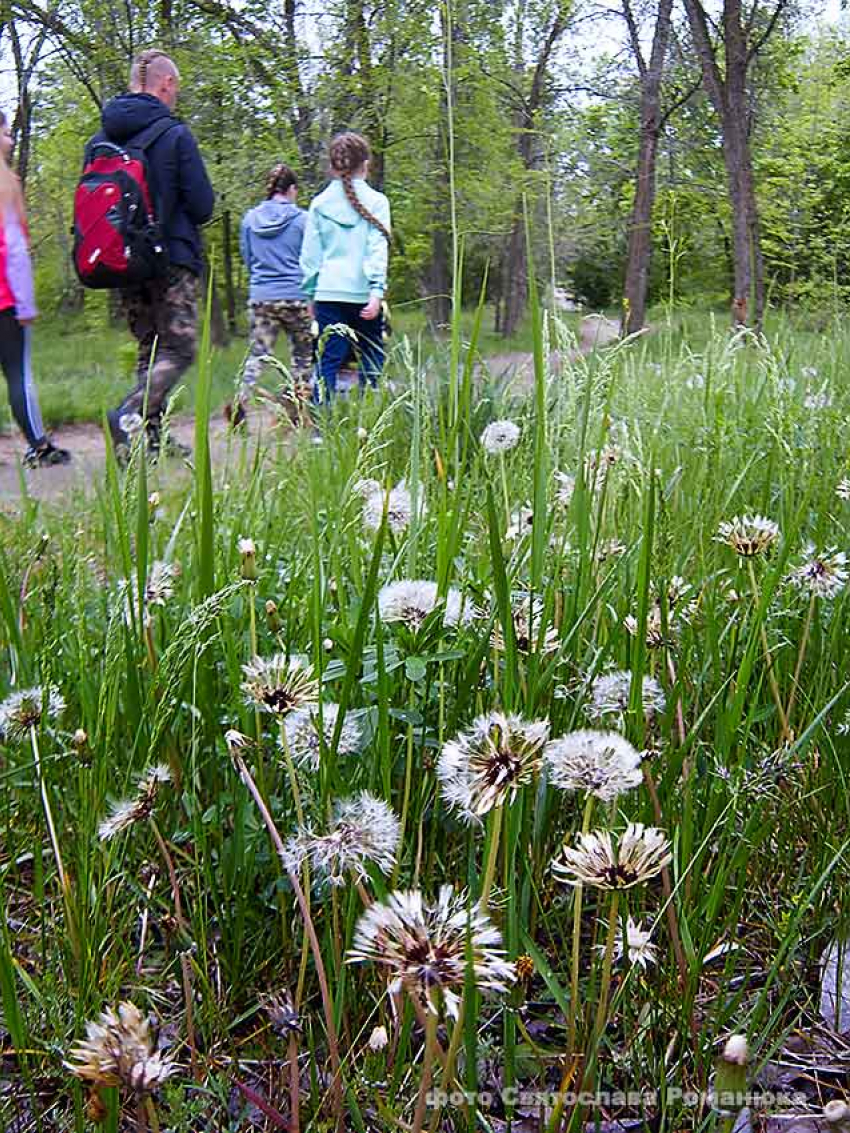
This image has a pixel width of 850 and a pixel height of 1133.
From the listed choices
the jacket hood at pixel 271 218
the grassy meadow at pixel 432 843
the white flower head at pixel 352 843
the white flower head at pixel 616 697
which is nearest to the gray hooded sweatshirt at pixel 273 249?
the jacket hood at pixel 271 218

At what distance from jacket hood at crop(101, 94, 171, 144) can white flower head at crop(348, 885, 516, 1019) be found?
5.29m

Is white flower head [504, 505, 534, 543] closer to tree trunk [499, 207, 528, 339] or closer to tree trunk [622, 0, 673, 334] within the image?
tree trunk [622, 0, 673, 334]

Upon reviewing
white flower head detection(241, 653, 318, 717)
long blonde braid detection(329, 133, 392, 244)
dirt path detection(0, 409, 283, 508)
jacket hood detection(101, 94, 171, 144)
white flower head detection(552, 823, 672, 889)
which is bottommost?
dirt path detection(0, 409, 283, 508)

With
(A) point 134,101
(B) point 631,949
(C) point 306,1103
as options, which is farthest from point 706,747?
(A) point 134,101

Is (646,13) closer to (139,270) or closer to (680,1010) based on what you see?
(139,270)

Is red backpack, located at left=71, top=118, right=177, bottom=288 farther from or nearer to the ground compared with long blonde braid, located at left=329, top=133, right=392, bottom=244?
nearer to the ground

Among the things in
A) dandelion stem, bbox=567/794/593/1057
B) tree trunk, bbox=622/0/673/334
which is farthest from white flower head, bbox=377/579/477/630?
tree trunk, bbox=622/0/673/334

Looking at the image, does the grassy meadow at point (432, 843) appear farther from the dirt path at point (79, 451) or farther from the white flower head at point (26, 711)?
the dirt path at point (79, 451)

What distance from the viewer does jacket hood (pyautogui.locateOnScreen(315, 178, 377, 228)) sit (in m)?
6.18

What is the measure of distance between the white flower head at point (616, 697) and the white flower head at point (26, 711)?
0.61 m

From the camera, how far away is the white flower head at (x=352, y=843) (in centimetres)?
86

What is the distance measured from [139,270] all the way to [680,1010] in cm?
490

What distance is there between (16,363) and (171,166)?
4.46 feet

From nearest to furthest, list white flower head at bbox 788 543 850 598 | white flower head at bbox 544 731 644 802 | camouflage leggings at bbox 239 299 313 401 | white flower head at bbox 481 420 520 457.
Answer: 1. white flower head at bbox 544 731 644 802
2. white flower head at bbox 788 543 850 598
3. white flower head at bbox 481 420 520 457
4. camouflage leggings at bbox 239 299 313 401
